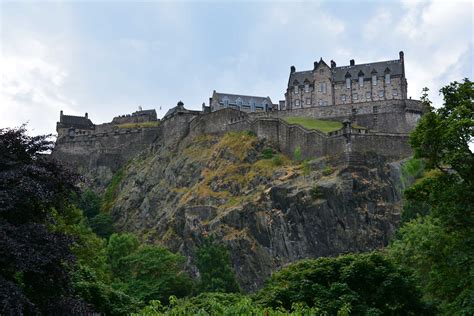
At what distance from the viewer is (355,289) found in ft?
104

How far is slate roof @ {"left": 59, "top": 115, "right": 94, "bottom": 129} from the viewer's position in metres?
102

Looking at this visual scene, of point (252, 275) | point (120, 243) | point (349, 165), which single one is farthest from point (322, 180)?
point (120, 243)

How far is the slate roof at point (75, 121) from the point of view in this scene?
334 feet

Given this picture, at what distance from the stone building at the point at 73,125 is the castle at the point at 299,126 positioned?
16cm

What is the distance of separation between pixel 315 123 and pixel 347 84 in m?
16.3

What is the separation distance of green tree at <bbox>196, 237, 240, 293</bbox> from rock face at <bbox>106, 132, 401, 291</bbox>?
441 cm

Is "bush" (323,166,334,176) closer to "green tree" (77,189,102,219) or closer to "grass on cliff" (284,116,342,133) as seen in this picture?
"grass on cliff" (284,116,342,133)

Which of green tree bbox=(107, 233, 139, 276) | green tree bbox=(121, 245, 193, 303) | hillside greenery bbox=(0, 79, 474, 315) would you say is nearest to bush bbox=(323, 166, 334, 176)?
green tree bbox=(121, 245, 193, 303)

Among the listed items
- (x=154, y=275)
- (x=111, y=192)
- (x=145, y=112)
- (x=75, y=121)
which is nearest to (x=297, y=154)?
(x=154, y=275)

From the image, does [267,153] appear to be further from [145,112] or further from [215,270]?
[145,112]

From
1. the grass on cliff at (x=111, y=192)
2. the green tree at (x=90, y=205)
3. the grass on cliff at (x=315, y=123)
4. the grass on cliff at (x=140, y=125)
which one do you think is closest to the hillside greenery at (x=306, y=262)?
the green tree at (x=90, y=205)

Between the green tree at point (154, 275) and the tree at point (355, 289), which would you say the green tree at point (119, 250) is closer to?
the green tree at point (154, 275)

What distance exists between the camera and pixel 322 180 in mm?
60031

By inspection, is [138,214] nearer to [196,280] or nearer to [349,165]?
[196,280]
